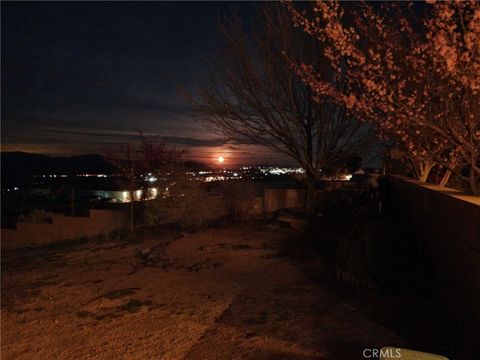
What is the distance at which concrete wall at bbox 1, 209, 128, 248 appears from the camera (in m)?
15.5

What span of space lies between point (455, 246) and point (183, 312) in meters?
3.50

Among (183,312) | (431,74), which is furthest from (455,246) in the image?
(183,312)

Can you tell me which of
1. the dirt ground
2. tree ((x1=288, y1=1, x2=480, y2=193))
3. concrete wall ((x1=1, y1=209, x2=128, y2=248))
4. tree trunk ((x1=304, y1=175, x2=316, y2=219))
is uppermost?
tree ((x1=288, y1=1, x2=480, y2=193))

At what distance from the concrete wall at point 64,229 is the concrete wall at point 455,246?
11644mm

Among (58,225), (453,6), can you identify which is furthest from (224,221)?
(453,6)

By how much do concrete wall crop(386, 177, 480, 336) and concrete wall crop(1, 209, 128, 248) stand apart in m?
11.6

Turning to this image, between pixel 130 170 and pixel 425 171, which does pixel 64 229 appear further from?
pixel 425 171

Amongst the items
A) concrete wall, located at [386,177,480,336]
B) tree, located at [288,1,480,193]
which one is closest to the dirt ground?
concrete wall, located at [386,177,480,336]

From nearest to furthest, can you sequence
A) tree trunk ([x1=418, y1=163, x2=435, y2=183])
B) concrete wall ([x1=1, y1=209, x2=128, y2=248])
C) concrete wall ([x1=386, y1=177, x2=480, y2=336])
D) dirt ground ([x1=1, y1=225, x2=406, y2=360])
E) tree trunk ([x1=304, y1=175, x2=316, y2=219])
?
concrete wall ([x1=386, y1=177, x2=480, y2=336]), dirt ground ([x1=1, y1=225, x2=406, y2=360]), tree trunk ([x1=418, y1=163, x2=435, y2=183]), tree trunk ([x1=304, y1=175, x2=316, y2=219]), concrete wall ([x1=1, y1=209, x2=128, y2=248])

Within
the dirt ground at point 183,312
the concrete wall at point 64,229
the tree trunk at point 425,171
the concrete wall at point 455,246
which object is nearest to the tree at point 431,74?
the concrete wall at point 455,246

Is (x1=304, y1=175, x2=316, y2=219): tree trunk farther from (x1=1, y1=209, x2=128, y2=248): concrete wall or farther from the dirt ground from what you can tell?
(x1=1, y1=209, x2=128, y2=248): concrete wall

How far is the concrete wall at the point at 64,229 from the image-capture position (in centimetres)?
1552

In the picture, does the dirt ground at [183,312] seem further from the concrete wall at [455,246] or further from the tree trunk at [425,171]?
the tree trunk at [425,171]

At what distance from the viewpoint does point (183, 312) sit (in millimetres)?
5691
